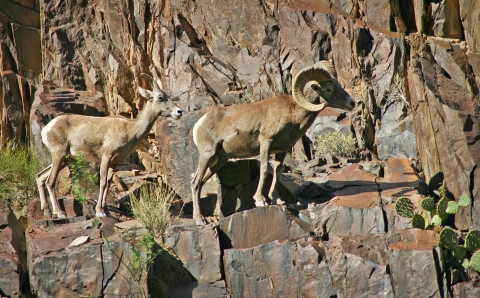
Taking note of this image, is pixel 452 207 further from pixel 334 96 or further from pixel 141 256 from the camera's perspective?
pixel 141 256

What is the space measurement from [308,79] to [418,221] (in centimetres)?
331

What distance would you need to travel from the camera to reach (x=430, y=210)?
9945mm

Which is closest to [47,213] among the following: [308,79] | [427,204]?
[308,79]

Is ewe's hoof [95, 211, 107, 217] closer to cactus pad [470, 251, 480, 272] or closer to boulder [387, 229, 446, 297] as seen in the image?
boulder [387, 229, 446, 297]

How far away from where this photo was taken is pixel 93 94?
1692 cm

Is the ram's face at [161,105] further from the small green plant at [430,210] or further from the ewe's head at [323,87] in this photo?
the small green plant at [430,210]

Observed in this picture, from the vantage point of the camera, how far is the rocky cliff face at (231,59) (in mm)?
14727

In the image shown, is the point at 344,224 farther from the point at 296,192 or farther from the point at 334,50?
the point at 334,50

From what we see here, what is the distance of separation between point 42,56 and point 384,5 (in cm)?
919

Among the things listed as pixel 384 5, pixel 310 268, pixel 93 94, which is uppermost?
pixel 384 5

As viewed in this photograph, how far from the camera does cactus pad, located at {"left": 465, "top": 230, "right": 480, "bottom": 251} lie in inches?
372

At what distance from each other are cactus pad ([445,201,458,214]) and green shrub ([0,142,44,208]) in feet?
27.6

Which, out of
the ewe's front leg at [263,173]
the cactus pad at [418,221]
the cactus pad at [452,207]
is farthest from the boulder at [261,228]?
the cactus pad at [452,207]

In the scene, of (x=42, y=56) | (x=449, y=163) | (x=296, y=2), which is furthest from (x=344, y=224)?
(x=42, y=56)
